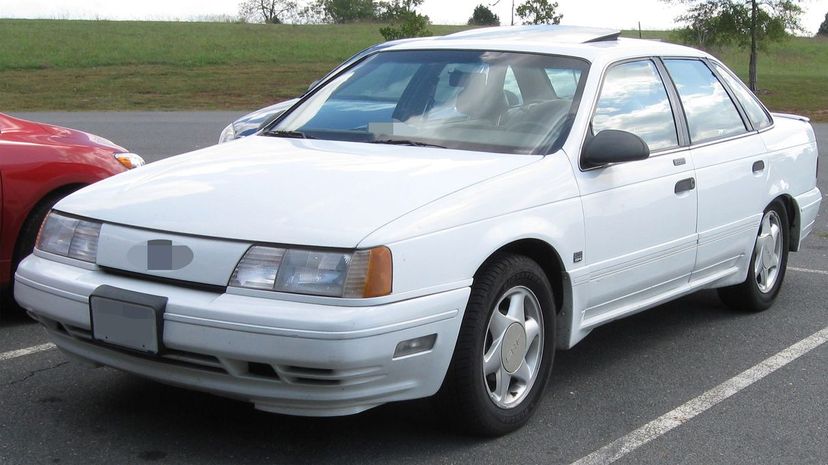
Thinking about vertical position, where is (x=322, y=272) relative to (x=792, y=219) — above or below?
above

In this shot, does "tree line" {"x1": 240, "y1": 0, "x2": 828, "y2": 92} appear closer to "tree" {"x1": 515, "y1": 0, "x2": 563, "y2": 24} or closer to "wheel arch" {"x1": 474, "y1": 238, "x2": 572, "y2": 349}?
"tree" {"x1": 515, "y1": 0, "x2": 563, "y2": 24}

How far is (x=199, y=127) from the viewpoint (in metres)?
19.3

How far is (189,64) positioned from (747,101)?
3764 cm

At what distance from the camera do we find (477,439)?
13.2 feet

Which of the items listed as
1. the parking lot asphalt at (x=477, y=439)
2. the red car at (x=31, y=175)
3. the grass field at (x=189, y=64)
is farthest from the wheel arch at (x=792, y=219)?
the grass field at (x=189, y=64)

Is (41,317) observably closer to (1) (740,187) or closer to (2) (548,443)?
(2) (548,443)

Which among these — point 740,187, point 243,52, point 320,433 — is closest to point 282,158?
point 320,433

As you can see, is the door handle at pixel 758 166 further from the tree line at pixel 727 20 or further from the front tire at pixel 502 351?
the tree line at pixel 727 20

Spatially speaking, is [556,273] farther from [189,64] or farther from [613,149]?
[189,64]

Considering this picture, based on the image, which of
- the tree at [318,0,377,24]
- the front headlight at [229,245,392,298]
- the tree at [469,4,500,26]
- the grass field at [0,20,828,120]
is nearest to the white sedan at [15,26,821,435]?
the front headlight at [229,245,392,298]

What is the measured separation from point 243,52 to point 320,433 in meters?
45.0

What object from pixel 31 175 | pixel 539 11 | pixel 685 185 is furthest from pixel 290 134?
pixel 539 11

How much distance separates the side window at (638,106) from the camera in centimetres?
482

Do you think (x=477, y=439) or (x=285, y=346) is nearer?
(x=285, y=346)
